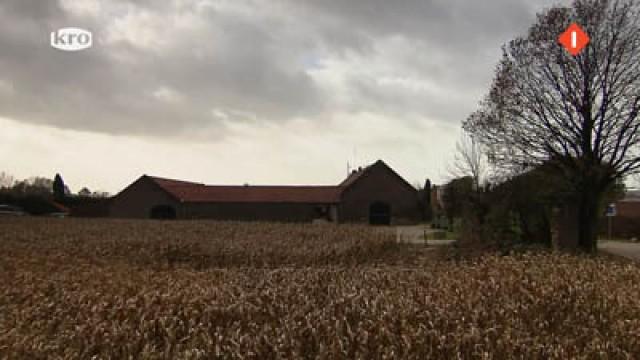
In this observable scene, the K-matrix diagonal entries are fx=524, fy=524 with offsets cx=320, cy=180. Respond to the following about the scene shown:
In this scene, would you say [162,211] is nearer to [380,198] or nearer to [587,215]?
[380,198]

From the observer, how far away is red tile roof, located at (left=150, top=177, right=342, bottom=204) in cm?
5209

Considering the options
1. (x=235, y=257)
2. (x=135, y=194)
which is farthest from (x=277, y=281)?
(x=135, y=194)

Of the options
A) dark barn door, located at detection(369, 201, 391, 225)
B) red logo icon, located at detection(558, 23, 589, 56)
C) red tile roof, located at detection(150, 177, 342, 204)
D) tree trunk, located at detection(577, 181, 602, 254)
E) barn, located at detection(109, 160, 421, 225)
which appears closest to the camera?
red logo icon, located at detection(558, 23, 589, 56)

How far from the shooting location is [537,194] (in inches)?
815

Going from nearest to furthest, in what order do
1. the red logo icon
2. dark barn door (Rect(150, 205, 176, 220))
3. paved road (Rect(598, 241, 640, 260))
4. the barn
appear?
the red logo icon, paved road (Rect(598, 241, 640, 260)), the barn, dark barn door (Rect(150, 205, 176, 220))

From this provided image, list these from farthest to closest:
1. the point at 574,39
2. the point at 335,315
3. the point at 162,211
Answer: the point at 162,211
the point at 574,39
the point at 335,315

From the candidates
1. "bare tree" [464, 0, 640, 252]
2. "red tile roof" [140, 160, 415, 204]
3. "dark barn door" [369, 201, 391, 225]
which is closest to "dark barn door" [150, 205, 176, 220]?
"red tile roof" [140, 160, 415, 204]

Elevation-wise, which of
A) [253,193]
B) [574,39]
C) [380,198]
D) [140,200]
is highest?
[574,39]

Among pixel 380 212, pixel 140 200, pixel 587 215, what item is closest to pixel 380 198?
pixel 380 212

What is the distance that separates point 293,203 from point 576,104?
34242 mm

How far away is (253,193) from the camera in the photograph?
5422 centimetres

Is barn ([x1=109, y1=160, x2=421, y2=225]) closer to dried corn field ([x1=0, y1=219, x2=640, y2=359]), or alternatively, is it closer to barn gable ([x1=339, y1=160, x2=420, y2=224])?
barn gable ([x1=339, y1=160, x2=420, y2=224])

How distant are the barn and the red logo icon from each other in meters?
31.2

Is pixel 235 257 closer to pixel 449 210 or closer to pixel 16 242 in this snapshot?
pixel 16 242
